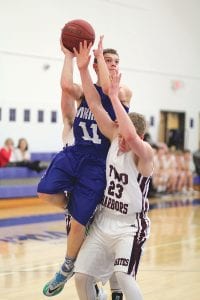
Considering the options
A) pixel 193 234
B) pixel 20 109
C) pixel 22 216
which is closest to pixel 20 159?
pixel 20 109

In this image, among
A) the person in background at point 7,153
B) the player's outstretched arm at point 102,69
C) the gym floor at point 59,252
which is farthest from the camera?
the person in background at point 7,153

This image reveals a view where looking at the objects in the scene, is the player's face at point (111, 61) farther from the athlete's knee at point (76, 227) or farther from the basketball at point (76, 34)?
the athlete's knee at point (76, 227)

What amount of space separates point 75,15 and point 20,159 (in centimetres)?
373

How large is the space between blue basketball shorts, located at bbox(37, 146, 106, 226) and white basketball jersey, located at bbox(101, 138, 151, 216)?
10 cm

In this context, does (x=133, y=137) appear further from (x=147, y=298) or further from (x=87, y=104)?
(x=147, y=298)

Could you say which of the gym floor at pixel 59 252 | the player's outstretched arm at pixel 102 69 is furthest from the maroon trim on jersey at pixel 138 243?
the gym floor at pixel 59 252

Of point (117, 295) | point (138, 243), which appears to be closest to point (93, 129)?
point (138, 243)

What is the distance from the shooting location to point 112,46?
49.2ft

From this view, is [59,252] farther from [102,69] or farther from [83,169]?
[102,69]

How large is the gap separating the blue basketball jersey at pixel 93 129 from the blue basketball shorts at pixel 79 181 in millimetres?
57

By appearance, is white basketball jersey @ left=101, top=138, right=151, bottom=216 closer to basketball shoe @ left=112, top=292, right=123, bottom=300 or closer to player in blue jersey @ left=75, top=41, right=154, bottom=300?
player in blue jersey @ left=75, top=41, right=154, bottom=300

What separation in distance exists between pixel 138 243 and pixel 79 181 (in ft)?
1.85

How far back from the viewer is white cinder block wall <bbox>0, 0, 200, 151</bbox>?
42.8 ft

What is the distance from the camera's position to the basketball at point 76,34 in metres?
3.99
